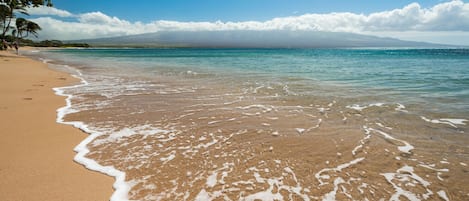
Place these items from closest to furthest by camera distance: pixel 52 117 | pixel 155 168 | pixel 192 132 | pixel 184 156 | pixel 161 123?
pixel 155 168
pixel 184 156
pixel 192 132
pixel 161 123
pixel 52 117

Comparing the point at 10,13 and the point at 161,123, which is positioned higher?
the point at 10,13

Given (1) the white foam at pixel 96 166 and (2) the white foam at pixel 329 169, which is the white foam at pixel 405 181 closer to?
(2) the white foam at pixel 329 169

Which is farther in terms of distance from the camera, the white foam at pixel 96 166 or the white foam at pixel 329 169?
the white foam at pixel 329 169

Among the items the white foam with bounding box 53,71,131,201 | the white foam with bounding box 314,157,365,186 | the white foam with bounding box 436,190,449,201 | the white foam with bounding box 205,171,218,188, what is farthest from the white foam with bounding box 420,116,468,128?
the white foam with bounding box 53,71,131,201

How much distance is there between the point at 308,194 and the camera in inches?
142

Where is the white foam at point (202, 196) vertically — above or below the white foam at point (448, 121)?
below

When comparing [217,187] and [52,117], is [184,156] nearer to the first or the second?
[217,187]

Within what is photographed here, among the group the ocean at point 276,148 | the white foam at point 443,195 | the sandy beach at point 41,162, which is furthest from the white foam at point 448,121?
the sandy beach at point 41,162

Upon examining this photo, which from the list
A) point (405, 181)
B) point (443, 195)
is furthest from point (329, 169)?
point (443, 195)

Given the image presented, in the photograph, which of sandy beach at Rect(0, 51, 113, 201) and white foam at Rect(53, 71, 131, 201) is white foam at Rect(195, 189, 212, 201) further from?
sandy beach at Rect(0, 51, 113, 201)

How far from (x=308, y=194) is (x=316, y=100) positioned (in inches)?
260

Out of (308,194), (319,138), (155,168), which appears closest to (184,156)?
(155,168)

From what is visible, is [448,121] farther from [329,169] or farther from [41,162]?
[41,162]

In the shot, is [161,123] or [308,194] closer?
[308,194]
